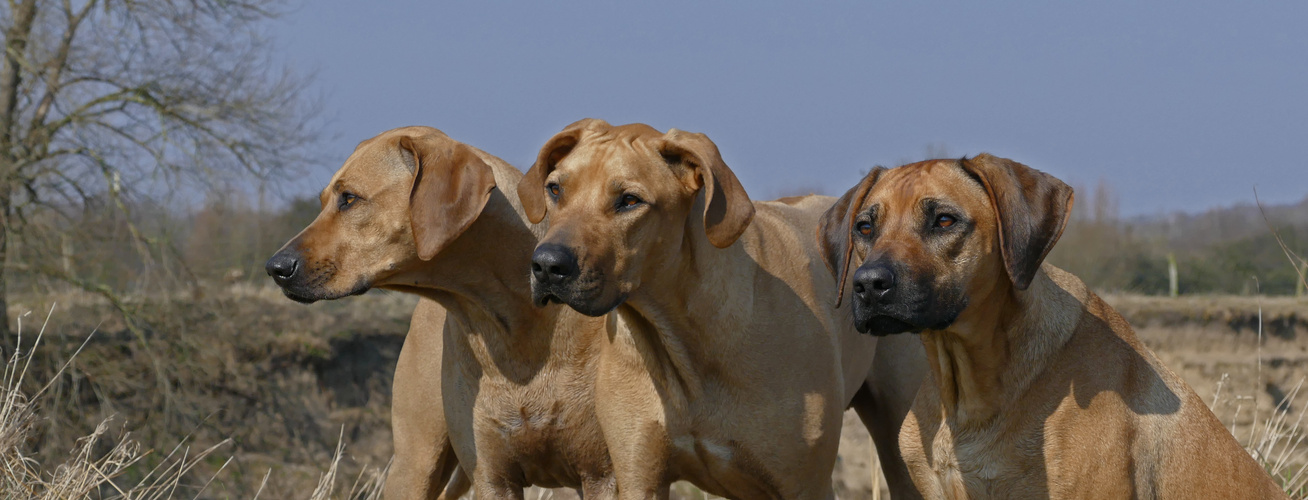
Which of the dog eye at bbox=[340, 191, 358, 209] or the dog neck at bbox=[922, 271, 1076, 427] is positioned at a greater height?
the dog eye at bbox=[340, 191, 358, 209]

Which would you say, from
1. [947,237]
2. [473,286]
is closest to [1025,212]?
[947,237]

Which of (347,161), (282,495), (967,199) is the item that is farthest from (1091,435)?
(282,495)

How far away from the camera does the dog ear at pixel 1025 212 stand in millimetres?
3883

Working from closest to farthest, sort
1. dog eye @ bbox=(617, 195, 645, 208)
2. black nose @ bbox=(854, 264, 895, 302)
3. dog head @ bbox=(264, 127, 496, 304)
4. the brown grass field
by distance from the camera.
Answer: black nose @ bbox=(854, 264, 895, 302), dog eye @ bbox=(617, 195, 645, 208), dog head @ bbox=(264, 127, 496, 304), the brown grass field

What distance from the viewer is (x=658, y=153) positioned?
4.79m

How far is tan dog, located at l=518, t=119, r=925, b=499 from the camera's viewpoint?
464 cm

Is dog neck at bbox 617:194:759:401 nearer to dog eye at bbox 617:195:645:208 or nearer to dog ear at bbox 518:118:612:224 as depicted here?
dog eye at bbox 617:195:645:208

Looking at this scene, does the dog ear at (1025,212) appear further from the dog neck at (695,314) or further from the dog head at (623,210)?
the dog neck at (695,314)

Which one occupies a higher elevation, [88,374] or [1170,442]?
[1170,442]

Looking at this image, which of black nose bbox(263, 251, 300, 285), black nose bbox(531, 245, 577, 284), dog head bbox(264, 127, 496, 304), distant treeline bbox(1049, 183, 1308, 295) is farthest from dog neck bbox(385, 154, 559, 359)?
distant treeline bbox(1049, 183, 1308, 295)

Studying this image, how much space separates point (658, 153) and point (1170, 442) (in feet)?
7.04

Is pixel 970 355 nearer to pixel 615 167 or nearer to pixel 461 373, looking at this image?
pixel 615 167

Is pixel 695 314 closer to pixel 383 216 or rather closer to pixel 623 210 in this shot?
pixel 623 210

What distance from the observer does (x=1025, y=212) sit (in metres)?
3.92
